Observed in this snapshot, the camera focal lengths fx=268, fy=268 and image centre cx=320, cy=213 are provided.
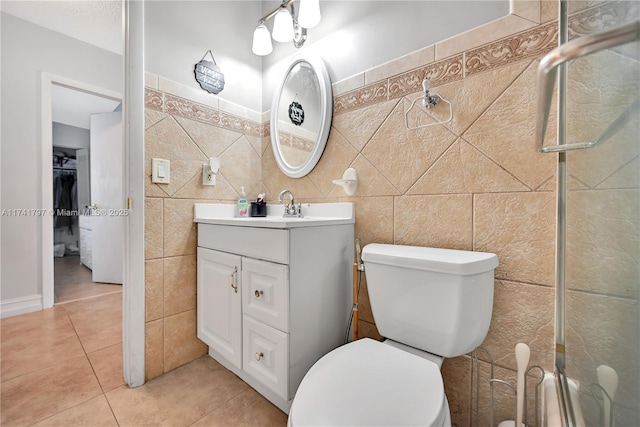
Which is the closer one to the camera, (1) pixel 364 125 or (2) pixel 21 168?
(1) pixel 364 125

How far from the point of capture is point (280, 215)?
1.66 metres

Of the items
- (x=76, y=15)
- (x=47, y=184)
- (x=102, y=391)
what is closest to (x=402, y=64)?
(x=102, y=391)

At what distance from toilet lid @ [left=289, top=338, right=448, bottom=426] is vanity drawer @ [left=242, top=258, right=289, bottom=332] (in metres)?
0.27

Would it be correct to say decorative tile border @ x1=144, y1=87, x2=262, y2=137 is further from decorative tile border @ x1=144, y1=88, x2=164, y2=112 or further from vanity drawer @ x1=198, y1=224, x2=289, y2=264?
vanity drawer @ x1=198, y1=224, x2=289, y2=264

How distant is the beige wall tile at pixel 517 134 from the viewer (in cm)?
87

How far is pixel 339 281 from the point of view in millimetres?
1232

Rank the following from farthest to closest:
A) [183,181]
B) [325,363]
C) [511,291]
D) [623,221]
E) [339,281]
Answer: [183,181], [339,281], [511,291], [325,363], [623,221]

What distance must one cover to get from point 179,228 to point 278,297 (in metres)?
0.76

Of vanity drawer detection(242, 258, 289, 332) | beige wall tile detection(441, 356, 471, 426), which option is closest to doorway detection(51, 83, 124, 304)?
vanity drawer detection(242, 258, 289, 332)

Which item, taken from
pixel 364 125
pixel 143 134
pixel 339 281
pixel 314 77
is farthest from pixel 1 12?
pixel 339 281

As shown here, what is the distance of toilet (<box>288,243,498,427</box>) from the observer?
62 cm

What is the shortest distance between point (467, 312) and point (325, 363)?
46cm

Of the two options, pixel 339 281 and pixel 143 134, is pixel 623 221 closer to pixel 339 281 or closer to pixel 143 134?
pixel 339 281

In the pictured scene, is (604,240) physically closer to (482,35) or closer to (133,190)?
(482,35)
